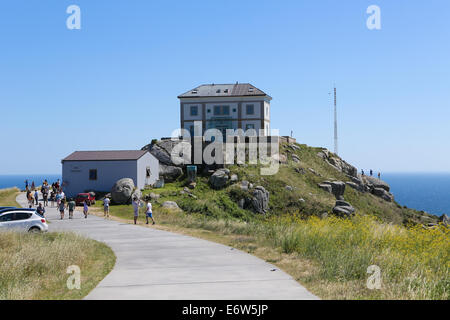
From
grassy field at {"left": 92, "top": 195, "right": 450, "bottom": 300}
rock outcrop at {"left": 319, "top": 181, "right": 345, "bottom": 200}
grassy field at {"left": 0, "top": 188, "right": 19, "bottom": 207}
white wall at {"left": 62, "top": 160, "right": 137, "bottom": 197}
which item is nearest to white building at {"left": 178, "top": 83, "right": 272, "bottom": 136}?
rock outcrop at {"left": 319, "top": 181, "right": 345, "bottom": 200}

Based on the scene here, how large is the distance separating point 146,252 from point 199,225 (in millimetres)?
10084

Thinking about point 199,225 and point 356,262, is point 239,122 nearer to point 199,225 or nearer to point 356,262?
point 199,225

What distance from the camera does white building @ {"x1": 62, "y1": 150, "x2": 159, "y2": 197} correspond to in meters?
48.5

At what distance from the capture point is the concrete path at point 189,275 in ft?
34.6

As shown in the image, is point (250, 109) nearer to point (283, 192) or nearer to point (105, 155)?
point (283, 192)

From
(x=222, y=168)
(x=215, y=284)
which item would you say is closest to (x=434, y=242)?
(x=215, y=284)

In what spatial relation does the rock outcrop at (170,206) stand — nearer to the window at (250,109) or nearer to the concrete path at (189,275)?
the concrete path at (189,275)

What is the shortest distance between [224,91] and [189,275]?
189 ft

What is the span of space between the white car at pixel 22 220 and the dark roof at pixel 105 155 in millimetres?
25250

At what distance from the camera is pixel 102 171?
Answer: 49406 mm

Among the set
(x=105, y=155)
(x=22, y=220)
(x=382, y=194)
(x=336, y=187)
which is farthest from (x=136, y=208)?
(x=382, y=194)

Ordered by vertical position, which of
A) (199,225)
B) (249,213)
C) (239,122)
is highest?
(239,122)

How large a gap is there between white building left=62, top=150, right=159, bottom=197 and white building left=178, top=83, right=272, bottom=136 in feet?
61.0
